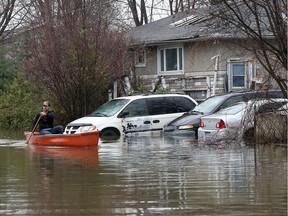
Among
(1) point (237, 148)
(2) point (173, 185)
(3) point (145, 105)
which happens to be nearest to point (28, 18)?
(3) point (145, 105)

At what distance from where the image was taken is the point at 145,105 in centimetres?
2694

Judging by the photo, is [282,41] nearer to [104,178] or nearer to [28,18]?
[104,178]

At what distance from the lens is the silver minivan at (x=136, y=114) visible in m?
26.0

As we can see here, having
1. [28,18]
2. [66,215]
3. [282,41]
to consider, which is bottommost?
[66,215]

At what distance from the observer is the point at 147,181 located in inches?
519

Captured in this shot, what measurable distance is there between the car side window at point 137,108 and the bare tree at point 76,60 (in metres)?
4.93

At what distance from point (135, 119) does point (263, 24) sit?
9.47 m

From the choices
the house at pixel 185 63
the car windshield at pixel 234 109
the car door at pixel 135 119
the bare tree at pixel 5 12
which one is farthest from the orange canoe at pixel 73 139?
the bare tree at pixel 5 12

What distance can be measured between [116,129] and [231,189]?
47.1 feet

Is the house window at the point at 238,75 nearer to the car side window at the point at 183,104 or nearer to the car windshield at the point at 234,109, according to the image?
the car side window at the point at 183,104

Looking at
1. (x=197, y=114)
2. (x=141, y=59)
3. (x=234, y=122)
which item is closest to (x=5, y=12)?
(x=141, y=59)

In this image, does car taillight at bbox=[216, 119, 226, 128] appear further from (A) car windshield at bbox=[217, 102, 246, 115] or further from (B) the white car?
(A) car windshield at bbox=[217, 102, 246, 115]

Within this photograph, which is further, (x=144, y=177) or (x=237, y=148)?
(x=237, y=148)

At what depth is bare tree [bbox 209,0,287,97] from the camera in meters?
16.3
